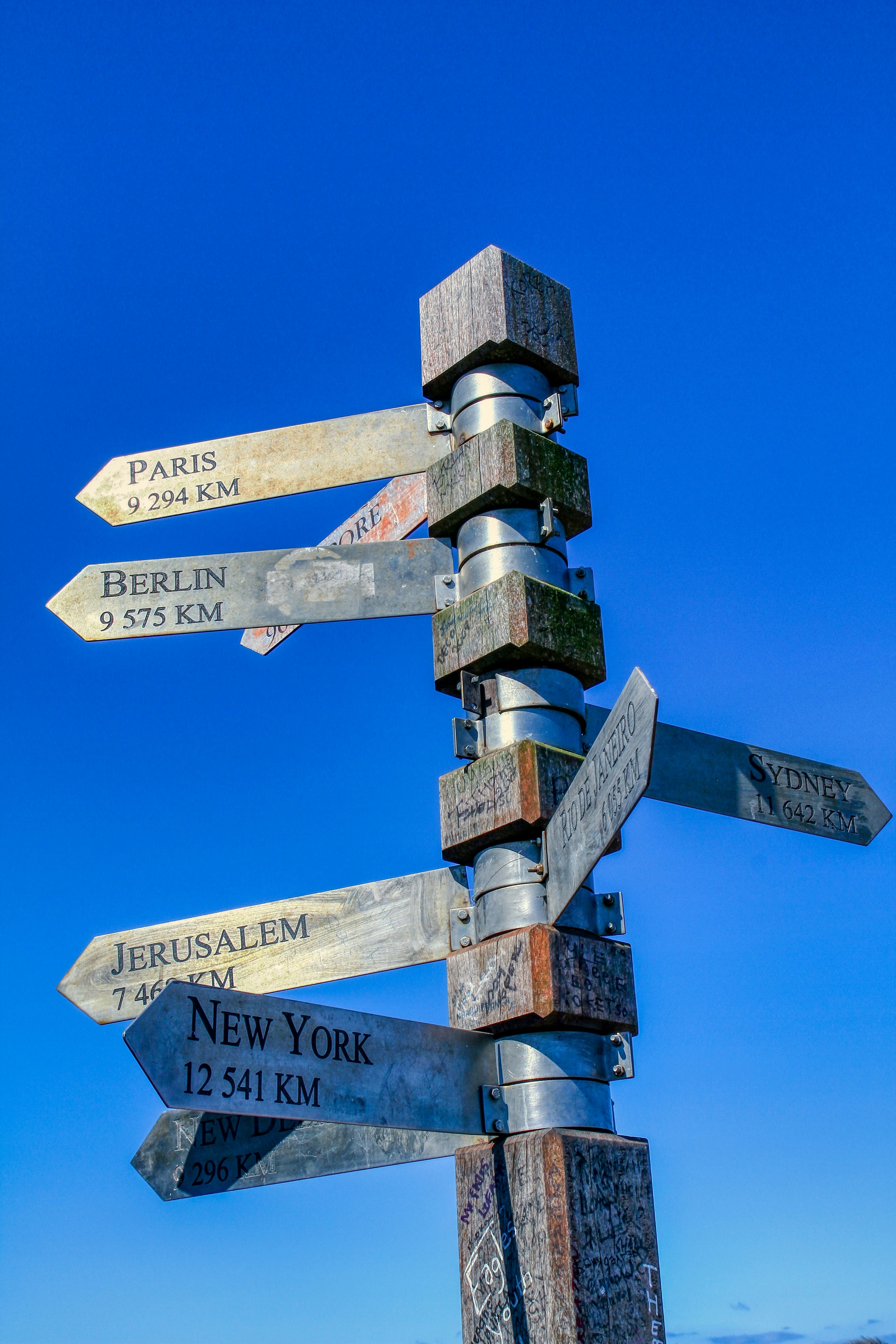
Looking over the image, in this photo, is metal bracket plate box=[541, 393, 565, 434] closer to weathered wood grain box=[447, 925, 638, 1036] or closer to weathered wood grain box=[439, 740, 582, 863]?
weathered wood grain box=[439, 740, 582, 863]

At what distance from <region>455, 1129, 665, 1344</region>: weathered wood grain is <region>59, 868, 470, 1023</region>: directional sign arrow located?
23.8 inches

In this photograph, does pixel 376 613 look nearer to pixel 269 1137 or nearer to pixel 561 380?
→ pixel 561 380

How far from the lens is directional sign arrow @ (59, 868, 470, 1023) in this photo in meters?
3.28

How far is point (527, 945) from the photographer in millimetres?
2955

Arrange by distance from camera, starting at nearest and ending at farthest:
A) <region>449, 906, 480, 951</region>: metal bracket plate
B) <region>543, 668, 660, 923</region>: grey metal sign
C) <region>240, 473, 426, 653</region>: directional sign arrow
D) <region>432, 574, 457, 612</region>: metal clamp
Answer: <region>543, 668, 660, 923</region>: grey metal sign
<region>449, 906, 480, 951</region>: metal bracket plate
<region>432, 574, 457, 612</region>: metal clamp
<region>240, 473, 426, 653</region>: directional sign arrow

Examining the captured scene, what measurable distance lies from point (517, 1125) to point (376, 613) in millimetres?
1516

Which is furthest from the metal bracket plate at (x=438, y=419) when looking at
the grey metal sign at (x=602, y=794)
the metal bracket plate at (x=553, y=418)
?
the grey metal sign at (x=602, y=794)

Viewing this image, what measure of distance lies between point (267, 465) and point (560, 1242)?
2.47 meters

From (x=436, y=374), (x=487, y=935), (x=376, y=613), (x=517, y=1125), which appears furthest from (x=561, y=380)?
(x=517, y=1125)

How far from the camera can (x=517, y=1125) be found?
9.44 ft

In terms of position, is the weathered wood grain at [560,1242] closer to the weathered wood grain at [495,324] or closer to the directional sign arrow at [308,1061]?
the directional sign arrow at [308,1061]

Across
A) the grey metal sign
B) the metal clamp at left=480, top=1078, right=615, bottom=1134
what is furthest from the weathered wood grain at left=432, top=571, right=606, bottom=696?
the metal clamp at left=480, top=1078, right=615, bottom=1134

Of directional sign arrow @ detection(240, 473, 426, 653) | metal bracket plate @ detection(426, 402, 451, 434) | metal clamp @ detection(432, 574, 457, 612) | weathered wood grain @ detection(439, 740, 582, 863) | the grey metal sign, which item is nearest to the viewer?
the grey metal sign

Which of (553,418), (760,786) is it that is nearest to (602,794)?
(760,786)
